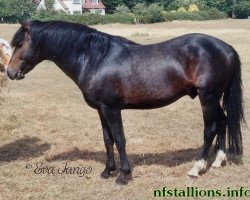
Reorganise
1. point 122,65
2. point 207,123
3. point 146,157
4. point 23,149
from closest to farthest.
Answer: point 122,65 < point 207,123 < point 146,157 < point 23,149

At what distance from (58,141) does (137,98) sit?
2.78 meters

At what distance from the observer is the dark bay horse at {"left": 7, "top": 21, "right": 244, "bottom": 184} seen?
5.44 m

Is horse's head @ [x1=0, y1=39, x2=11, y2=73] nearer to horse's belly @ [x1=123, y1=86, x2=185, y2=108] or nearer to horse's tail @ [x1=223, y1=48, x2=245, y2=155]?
horse's belly @ [x1=123, y1=86, x2=185, y2=108]

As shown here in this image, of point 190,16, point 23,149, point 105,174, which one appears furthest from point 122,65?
point 190,16

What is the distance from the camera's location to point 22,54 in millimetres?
5508

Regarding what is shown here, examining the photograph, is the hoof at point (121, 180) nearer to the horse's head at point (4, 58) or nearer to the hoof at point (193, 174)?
the hoof at point (193, 174)

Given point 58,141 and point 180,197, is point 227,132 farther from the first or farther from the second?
point 58,141

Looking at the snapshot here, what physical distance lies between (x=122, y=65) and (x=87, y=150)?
233cm

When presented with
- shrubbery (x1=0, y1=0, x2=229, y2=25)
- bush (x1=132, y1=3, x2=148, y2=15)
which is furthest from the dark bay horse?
bush (x1=132, y1=3, x2=148, y2=15)

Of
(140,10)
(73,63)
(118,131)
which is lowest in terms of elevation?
(140,10)

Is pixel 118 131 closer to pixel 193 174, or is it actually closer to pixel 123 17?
pixel 193 174

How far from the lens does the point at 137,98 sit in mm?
5539

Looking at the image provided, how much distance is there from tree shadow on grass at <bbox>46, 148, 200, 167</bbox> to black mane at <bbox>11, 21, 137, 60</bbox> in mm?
2033

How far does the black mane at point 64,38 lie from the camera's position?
548cm
